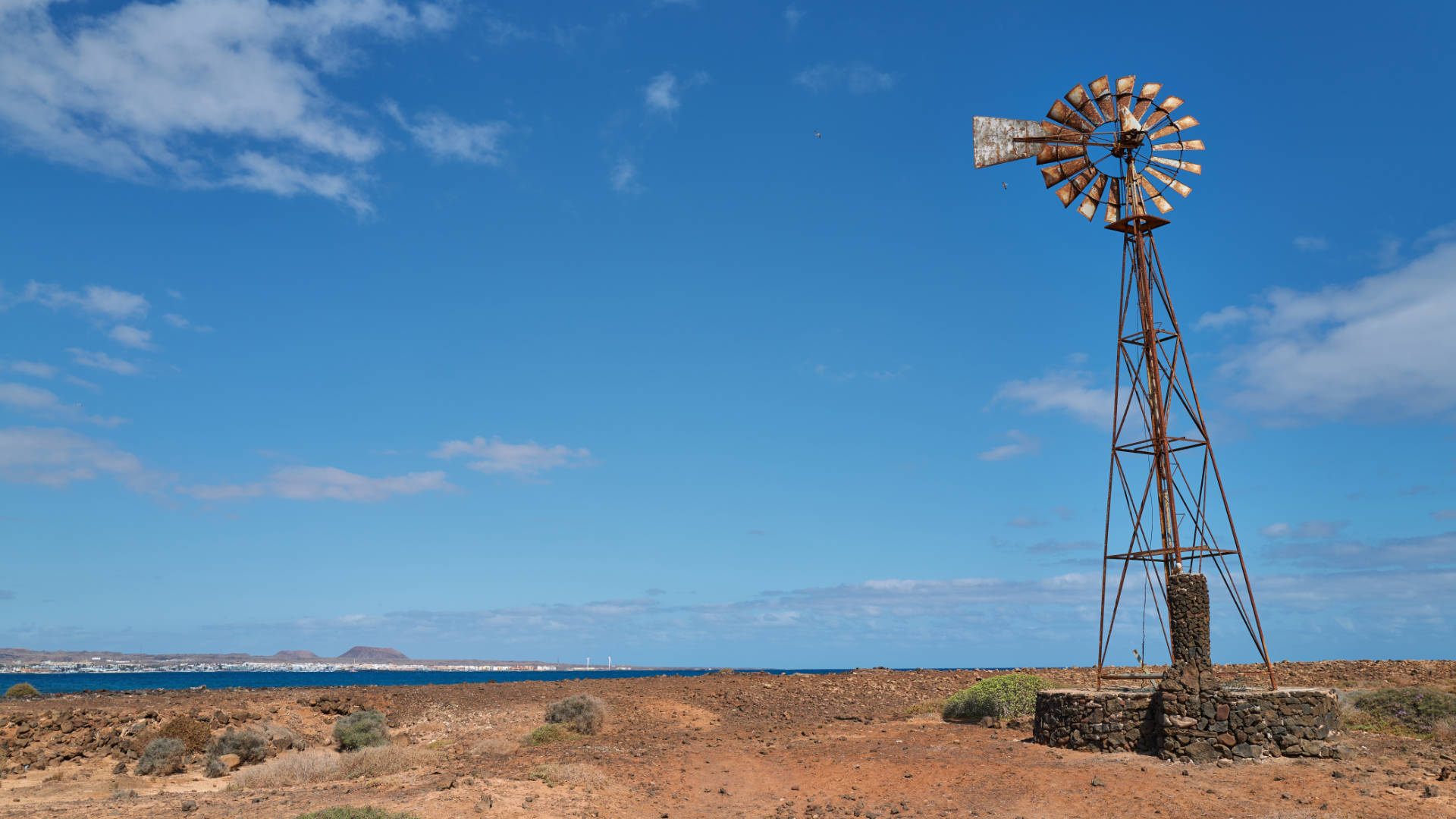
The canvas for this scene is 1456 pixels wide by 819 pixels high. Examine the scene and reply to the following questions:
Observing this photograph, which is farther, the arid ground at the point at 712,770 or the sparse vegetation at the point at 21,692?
the sparse vegetation at the point at 21,692

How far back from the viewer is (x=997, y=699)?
21625 mm

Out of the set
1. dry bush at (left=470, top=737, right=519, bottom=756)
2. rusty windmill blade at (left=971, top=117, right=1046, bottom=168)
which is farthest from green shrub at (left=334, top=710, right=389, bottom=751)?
rusty windmill blade at (left=971, top=117, right=1046, bottom=168)

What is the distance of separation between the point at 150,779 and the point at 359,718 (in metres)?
6.53

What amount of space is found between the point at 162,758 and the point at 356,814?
11.6m

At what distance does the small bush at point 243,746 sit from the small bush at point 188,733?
0.24 meters

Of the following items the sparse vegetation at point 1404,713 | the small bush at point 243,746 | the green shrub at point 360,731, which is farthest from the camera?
the green shrub at point 360,731

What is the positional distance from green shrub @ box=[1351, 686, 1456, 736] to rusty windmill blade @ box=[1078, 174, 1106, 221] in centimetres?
1249

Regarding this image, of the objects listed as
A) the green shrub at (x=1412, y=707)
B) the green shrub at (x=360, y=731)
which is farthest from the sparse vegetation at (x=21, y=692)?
the green shrub at (x=1412, y=707)

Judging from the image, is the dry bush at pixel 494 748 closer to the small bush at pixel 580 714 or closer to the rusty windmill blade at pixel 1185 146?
the small bush at pixel 580 714

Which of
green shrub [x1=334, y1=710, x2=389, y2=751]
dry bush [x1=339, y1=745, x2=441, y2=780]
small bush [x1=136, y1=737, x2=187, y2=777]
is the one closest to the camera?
dry bush [x1=339, y1=745, x2=441, y2=780]

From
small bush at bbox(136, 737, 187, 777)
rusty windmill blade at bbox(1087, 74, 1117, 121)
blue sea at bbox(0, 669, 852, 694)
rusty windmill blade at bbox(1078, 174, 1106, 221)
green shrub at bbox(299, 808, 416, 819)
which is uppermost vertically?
rusty windmill blade at bbox(1087, 74, 1117, 121)

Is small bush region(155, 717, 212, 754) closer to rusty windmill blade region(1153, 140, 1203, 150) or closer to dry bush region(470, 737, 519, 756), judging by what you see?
dry bush region(470, 737, 519, 756)

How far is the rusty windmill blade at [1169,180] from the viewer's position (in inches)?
733

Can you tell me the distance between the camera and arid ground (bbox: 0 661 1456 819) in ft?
42.3
